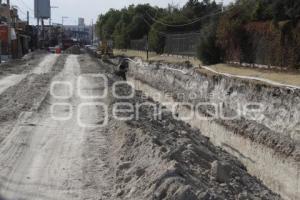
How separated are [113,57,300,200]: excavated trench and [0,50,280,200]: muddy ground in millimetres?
1892

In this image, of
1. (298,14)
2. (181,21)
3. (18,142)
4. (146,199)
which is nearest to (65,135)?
(18,142)

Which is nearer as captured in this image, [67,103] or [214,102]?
[67,103]

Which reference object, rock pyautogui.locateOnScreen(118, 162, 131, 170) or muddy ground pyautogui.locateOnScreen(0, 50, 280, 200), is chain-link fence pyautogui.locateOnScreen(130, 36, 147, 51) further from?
rock pyautogui.locateOnScreen(118, 162, 131, 170)

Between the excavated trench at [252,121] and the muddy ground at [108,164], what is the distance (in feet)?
6.21

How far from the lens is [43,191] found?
824cm

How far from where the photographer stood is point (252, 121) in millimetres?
17125

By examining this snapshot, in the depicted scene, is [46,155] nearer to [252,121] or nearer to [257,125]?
[257,125]

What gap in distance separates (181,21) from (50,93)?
4736 cm

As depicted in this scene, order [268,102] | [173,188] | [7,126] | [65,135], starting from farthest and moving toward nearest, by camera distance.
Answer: [268,102] < [7,126] < [65,135] < [173,188]

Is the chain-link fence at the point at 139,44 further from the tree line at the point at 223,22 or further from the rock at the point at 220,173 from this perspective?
the rock at the point at 220,173

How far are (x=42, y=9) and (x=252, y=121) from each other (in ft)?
392

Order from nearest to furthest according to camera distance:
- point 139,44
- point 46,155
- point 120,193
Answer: point 120,193 → point 46,155 → point 139,44

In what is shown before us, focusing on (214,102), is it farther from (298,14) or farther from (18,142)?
(18,142)

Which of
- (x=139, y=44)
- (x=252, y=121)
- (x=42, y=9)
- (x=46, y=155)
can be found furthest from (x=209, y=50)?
(x=42, y=9)
